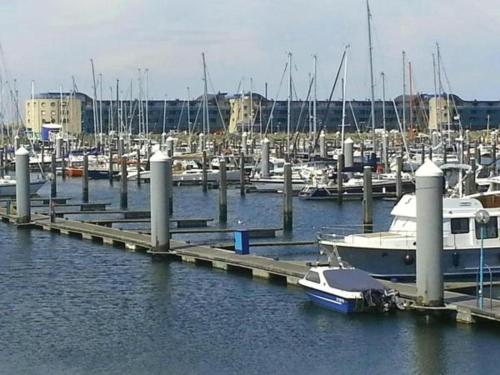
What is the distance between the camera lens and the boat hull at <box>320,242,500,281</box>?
36.8 m

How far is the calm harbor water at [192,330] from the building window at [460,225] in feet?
18.2

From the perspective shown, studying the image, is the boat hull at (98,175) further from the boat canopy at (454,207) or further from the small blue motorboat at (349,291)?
the small blue motorboat at (349,291)

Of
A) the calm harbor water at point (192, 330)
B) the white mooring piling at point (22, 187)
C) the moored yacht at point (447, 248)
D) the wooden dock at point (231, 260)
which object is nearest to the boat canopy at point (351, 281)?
the calm harbor water at point (192, 330)

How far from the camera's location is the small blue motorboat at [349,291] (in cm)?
3175

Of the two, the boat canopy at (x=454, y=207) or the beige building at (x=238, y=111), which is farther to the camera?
the beige building at (x=238, y=111)

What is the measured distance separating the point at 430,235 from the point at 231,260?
12.5 m

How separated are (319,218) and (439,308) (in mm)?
35995

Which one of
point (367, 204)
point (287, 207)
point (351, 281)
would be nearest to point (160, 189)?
point (351, 281)

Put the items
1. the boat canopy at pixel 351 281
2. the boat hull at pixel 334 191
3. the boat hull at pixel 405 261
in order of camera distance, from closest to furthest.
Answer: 1. the boat canopy at pixel 351 281
2. the boat hull at pixel 405 261
3. the boat hull at pixel 334 191

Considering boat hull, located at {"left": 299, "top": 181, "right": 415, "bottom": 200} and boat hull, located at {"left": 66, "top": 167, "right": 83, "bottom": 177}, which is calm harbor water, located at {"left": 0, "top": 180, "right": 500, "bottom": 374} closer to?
boat hull, located at {"left": 299, "top": 181, "right": 415, "bottom": 200}

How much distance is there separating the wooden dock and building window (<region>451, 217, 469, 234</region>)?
3.05 meters

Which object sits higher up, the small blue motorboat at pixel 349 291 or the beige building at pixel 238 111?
the beige building at pixel 238 111

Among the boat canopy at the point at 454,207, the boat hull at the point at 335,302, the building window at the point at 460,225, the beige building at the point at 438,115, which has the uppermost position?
the beige building at the point at 438,115

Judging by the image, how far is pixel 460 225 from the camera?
3712 centimetres
